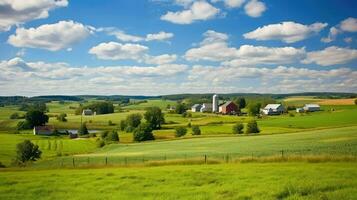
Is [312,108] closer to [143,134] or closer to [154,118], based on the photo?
[154,118]

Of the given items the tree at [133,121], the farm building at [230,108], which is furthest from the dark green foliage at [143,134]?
the farm building at [230,108]

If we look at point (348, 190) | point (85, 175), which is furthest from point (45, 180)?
point (348, 190)

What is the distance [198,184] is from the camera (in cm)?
2245

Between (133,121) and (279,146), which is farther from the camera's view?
(133,121)

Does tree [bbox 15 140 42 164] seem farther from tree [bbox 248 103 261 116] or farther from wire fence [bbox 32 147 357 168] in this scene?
tree [bbox 248 103 261 116]

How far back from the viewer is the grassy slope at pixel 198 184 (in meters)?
19.2

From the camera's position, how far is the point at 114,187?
74.6 feet

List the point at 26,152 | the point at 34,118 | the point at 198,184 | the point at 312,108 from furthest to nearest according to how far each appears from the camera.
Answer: the point at 312,108 → the point at 34,118 → the point at 26,152 → the point at 198,184

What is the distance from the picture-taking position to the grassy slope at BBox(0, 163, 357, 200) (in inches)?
755

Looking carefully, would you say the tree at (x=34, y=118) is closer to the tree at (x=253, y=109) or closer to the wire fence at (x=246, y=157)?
the tree at (x=253, y=109)

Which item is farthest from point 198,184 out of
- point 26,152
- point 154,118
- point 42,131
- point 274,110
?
point 274,110

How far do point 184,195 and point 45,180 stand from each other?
35.6 feet

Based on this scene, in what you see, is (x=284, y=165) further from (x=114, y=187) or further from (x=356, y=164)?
(x=114, y=187)

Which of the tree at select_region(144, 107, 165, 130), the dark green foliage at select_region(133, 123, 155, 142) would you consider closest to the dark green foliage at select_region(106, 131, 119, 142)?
the dark green foliage at select_region(133, 123, 155, 142)
